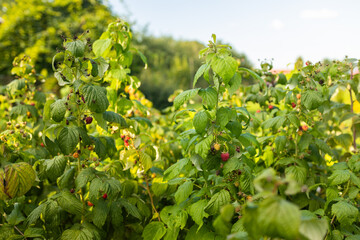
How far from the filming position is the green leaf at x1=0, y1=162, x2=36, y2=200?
53.6 inches

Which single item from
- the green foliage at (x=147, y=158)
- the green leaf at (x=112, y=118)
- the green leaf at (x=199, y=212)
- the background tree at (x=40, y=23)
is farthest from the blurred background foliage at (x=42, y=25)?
the green leaf at (x=199, y=212)

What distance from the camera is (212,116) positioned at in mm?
1535

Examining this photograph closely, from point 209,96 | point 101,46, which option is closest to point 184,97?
point 209,96

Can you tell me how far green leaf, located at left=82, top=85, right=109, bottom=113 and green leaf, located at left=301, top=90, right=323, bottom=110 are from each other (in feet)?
3.66

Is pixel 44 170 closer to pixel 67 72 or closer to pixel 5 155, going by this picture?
pixel 5 155

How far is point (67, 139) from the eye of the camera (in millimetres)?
1440

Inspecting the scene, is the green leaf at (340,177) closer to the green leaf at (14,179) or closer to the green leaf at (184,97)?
the green leaf at (184,97)

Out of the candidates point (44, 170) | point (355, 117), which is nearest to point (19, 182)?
point (44, 170)

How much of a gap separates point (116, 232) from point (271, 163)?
112cm

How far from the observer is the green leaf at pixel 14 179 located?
136 cm

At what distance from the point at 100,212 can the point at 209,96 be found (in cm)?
85

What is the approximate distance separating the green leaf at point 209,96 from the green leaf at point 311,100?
626 millimetres

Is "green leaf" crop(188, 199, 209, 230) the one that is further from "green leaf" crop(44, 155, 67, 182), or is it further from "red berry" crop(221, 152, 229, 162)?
"green leaf" crop(44, 155, 67, 182)

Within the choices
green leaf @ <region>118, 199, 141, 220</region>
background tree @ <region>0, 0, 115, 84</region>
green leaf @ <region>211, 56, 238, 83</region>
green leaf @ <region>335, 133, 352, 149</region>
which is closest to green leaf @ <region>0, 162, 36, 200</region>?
green leaf @ <region>118, 199, 141, 220</region>
